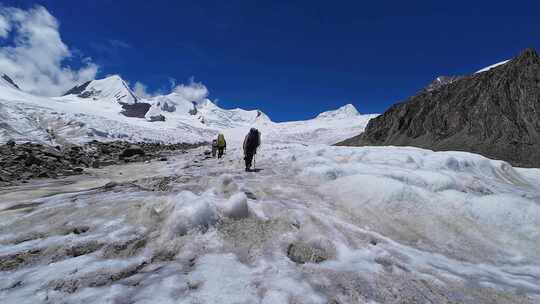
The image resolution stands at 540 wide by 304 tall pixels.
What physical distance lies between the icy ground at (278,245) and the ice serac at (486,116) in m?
43.0

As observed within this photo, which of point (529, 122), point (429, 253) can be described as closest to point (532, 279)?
point (429, 253)

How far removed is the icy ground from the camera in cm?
330

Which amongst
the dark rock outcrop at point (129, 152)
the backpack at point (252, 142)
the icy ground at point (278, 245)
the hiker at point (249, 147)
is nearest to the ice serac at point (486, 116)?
the backpack at point (252, 142)

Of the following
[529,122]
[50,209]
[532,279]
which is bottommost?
[532,279]

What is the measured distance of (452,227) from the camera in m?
5.47

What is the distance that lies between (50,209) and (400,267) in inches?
233

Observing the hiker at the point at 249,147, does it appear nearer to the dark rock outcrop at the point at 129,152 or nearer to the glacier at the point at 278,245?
the glacier at the point at 278,245

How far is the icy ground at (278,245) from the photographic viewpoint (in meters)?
3.30

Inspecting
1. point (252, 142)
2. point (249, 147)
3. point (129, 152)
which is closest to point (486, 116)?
point (252, 142)

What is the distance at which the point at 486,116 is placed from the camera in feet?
167

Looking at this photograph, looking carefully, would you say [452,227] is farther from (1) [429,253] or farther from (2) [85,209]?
(2) [85,209]

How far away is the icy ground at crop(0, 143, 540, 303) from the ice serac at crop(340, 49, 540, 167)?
42958 mm

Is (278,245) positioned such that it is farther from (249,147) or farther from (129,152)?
(129,152)

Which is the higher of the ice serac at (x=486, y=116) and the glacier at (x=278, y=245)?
the ice serac at (x=486, y=116)
